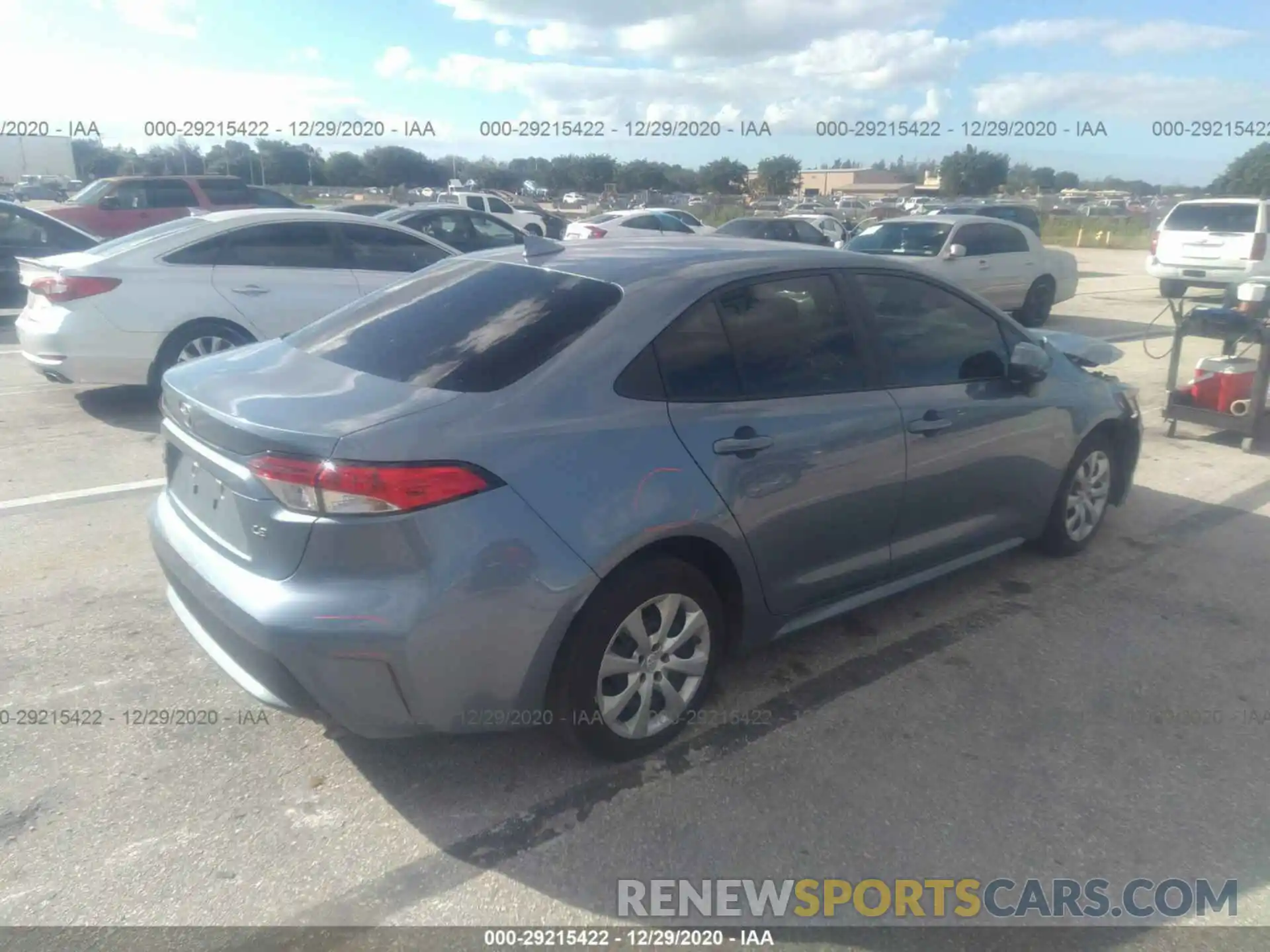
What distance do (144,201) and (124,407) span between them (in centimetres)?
1041

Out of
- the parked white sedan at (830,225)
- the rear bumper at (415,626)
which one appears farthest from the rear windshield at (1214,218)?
the rear bumper at (415,626)

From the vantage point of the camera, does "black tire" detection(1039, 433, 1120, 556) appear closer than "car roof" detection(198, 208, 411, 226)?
Yes

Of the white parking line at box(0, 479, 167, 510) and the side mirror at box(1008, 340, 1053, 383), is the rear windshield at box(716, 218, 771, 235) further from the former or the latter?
the side mirror at box(1008, 340, 1053, 383)

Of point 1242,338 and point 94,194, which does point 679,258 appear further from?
point 94,194

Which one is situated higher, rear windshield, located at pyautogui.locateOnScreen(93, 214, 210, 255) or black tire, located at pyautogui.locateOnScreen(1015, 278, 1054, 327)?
rear windshield, located at pyautogui.locateOnScreen(93, 214, 210, 255)

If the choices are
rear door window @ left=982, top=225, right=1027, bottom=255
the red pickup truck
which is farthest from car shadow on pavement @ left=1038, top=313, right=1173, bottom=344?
the red pickup truck

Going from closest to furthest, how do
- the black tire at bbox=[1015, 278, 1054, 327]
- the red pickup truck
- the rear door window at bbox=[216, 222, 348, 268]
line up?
1. the rear door window at bbox=[216, 222, 348, 268]
2. the black tire at bbox=[1015, 278, 1054, 327]
3. the red pickup truck

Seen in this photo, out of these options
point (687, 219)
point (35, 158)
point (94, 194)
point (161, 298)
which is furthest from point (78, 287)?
point (35, 158)

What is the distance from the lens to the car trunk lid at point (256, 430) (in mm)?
2723

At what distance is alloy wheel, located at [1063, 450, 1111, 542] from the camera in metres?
4.98

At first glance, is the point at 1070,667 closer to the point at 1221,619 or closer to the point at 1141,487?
the point at 1221,619

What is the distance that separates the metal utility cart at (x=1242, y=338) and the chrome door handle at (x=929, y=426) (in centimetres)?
440

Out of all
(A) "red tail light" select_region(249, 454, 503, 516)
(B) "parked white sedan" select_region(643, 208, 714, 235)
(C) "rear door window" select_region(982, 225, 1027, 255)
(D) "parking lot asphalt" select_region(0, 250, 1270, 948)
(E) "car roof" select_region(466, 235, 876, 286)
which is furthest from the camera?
(B) "parked white sedan" select_region(643, 208, 714, 235)

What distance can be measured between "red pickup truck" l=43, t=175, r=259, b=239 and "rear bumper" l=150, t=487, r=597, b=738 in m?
14.7
